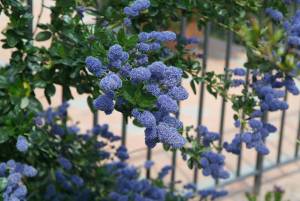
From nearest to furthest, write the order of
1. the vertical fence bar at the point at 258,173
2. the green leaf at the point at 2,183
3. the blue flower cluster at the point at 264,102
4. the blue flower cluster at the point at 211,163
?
the green leaf at the point at 2,183 → the blue flower cluster at the point at 264,102 → the blue flower cluster at the point at 211,163 → the vertical fence bar at the point at 258,173

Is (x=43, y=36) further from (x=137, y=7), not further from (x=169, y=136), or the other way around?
(x=169, y=136)

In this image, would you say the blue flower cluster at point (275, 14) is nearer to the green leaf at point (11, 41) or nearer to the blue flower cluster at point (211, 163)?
the blue flower cluster at point (211, 163)

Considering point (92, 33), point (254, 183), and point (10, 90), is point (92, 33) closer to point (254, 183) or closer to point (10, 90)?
point (10, 90)

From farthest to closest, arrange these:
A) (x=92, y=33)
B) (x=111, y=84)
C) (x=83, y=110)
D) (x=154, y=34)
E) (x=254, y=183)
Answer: (x=83, y=110) < (x=254, y=183) < (x=92, y=33) < (x=154, y=34) < (x=111, y=84)

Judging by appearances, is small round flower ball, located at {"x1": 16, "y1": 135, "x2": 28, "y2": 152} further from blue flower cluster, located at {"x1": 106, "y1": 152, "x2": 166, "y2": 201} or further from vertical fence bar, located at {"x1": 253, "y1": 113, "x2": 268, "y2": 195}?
vertical fence bar, located at {"x1": 253, "y1": 113, "x2": 268, "y2": 195}

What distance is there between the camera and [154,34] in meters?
1.73

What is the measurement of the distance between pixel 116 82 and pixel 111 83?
0.05ft

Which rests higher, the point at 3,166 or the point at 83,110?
the point at 3,166

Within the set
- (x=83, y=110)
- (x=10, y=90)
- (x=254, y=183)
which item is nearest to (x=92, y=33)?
(x=10, y=90)

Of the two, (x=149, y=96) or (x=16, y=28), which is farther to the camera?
(x=16, y=28)

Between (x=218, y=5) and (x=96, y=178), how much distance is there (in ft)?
2.96

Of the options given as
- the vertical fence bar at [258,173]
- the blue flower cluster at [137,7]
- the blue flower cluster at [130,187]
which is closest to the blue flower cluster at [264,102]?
the blue flower cluster at [137,7]

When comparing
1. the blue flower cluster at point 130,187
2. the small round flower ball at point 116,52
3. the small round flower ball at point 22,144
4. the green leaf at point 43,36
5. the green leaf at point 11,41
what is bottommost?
the blue flower cluster at point 130,187

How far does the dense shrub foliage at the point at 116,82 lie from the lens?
148cm
